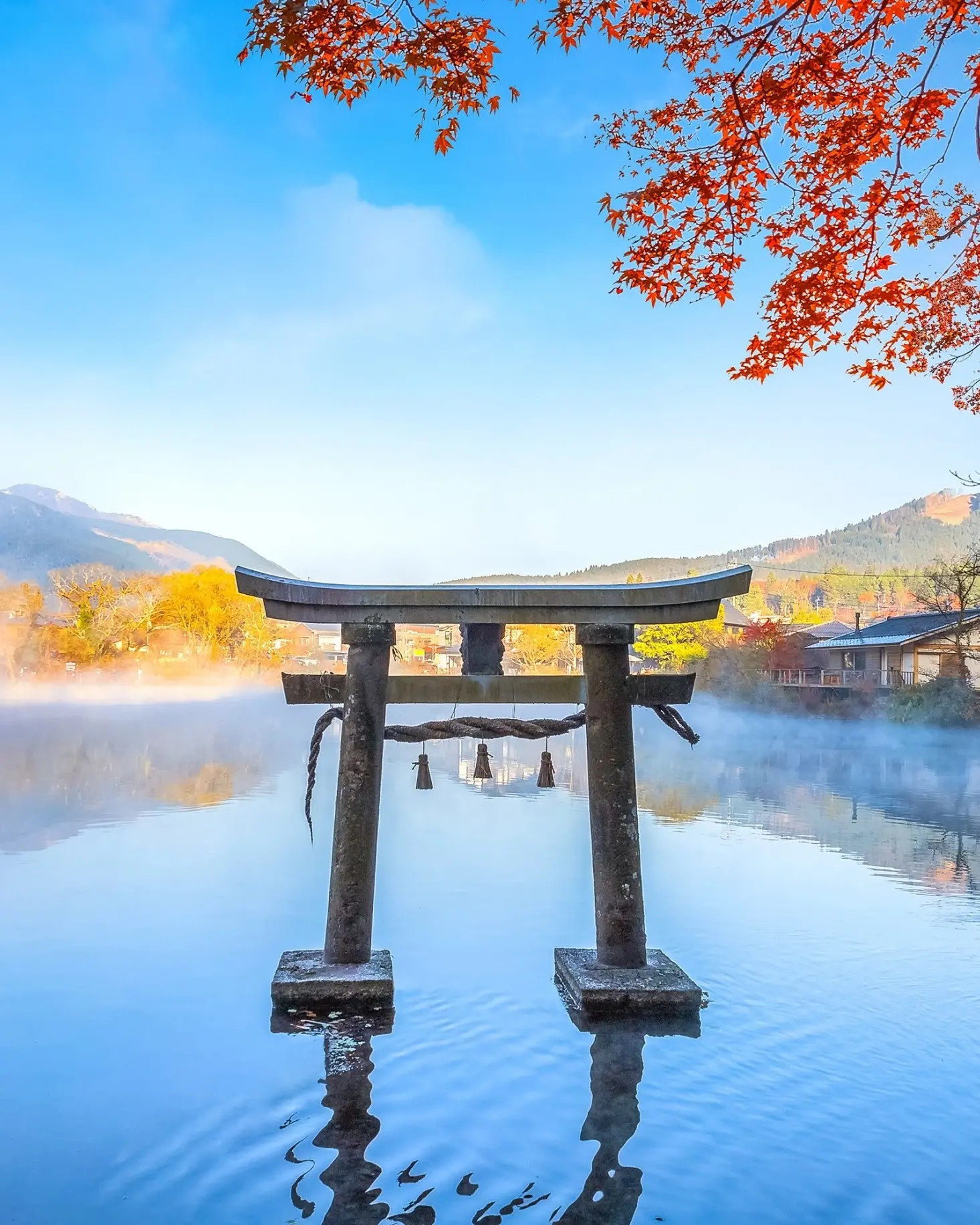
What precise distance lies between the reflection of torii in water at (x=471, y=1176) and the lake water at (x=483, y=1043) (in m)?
0.01

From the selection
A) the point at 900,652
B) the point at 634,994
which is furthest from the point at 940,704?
the point at 634,994

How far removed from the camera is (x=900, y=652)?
34.7m

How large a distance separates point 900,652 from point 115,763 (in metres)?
28.5

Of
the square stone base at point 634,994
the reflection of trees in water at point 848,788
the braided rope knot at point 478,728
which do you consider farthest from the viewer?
the reflection of trees in water at point 848,788

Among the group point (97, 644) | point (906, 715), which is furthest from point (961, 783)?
point (97, 644)

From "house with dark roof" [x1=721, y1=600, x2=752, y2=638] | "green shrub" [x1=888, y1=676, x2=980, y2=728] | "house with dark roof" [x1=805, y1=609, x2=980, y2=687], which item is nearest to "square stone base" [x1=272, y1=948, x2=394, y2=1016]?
"green shrub" [x1=888, y1=676, x2=980, y2=728]

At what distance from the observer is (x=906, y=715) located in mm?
27703

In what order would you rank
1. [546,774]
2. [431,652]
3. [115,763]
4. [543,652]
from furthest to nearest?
1. [431,652]
2. [543,652]
3. [115,763]
4. [546,774]

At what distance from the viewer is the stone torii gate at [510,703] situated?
4.89 m

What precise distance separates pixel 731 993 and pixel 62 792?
43.2 feet

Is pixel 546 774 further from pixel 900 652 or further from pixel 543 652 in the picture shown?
pixel 543 652

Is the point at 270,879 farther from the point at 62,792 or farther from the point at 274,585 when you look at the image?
the point at 62,792

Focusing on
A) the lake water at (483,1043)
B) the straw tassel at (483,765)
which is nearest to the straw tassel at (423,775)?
the straw tassel at (483,765)

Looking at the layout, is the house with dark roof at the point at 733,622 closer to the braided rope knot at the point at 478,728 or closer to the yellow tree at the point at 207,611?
the yellow tree at the point at 207,611
